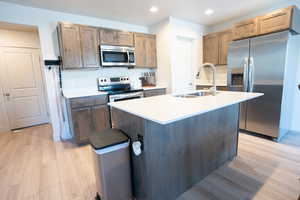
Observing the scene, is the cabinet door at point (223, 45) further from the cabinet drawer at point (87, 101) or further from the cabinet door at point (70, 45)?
the cabinet door at point (70, 45)

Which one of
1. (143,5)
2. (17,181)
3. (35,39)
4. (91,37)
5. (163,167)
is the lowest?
(17,181)

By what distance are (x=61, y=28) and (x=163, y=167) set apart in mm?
2914

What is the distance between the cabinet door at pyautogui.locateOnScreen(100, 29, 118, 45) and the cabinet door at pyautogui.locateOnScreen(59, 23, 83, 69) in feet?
1.52

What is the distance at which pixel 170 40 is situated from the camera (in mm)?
3559

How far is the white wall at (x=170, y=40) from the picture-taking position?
3.57m

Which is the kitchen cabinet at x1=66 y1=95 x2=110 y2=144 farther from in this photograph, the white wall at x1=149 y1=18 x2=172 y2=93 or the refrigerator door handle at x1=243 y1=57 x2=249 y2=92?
the refrigerator door handle at x1=243 y1=57 x2=249 y2=92

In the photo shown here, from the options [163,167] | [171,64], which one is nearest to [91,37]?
[171,64]

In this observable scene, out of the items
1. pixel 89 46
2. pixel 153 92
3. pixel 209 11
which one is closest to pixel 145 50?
pixel 153 92

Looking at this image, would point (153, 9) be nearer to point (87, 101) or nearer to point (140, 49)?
point (140, 49)

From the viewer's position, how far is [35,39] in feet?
13.1

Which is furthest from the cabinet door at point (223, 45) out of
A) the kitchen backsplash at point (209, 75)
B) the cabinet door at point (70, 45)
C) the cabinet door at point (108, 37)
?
the cabinet door at point (70, 45)

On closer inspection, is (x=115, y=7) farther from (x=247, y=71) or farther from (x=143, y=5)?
(x=247, y=71)

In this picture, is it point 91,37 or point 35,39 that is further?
point 35,39

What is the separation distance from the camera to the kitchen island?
1.27 metres
